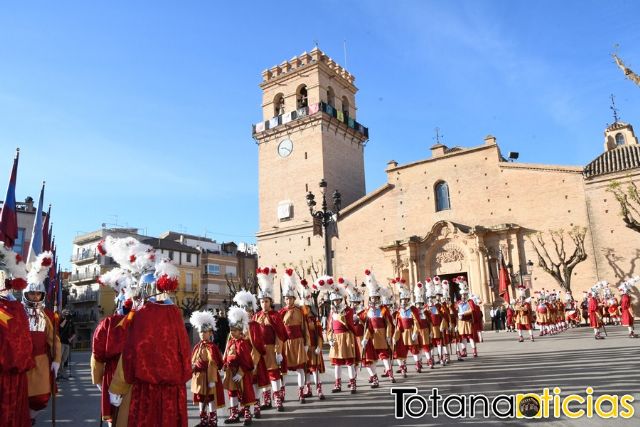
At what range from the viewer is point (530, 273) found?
31875mm

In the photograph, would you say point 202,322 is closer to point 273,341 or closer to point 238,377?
point 238,377

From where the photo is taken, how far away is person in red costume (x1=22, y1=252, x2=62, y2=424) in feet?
20.4

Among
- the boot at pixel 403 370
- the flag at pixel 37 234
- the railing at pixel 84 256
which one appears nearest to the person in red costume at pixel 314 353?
the boot at pixel 403 370

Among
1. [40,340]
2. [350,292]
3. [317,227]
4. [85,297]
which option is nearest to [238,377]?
[40,340]

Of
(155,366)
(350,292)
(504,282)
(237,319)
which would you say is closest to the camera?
(155,366)

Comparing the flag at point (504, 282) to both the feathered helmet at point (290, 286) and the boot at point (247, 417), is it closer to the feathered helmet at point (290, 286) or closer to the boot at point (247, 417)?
the feathered helmet at point (290, 286)

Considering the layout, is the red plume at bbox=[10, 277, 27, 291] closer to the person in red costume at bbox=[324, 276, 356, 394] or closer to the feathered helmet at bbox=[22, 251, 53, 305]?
the feathered helmet at bbox=[22, 251, 53, 305]

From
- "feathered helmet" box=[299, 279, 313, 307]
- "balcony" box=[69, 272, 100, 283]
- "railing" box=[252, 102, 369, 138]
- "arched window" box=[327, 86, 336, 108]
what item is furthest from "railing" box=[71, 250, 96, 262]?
"feathered helmet" box=[299, 279, 313, 307]

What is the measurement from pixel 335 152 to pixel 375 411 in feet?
119

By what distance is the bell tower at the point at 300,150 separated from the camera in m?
41.5

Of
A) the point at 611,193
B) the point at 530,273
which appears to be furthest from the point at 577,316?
the point at 611,193

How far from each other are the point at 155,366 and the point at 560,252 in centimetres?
3144

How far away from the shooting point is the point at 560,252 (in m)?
31.1

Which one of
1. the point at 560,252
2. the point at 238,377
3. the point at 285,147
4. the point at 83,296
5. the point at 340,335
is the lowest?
the point at 238,377
